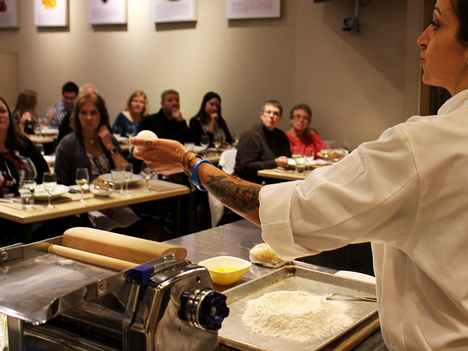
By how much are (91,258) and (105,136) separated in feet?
10.8

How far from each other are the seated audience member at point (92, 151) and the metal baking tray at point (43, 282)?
2747 mm

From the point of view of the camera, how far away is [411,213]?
999mm

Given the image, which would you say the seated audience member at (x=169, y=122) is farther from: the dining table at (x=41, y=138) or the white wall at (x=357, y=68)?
the white wall at (x=357, y=68)

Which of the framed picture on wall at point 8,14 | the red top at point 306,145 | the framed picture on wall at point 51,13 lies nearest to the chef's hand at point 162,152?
the red top at point 306,145

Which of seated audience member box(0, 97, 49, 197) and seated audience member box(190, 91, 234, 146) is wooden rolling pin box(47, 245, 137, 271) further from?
seated audience member box(190, 91, 234, 146)

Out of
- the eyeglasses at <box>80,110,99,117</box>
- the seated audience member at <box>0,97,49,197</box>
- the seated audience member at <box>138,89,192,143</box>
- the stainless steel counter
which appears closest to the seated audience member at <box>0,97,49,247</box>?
the seated audience member at <box>0,97,49,197</box>

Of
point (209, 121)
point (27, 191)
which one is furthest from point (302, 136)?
point (27, 191)

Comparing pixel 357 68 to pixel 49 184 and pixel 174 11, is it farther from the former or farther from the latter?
pixel 49 184

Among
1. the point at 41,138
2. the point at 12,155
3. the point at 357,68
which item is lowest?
the point at 41,138

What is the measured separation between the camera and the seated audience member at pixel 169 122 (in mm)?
6840

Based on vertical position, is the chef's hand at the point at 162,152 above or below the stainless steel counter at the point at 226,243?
above

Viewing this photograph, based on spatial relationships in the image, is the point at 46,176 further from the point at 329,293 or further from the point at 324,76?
the point at 324,76

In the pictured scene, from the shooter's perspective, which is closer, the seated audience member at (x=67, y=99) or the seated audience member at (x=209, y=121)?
the seated audience member at (x=209, y=121)

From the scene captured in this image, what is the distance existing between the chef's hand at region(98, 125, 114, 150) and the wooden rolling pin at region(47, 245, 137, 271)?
124 inches
